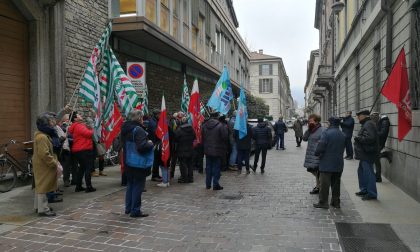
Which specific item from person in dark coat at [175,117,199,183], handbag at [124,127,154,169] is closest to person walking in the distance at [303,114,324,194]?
person in dark coat at [175,117,199,183]

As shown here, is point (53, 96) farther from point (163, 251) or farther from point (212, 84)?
point (212, 84)

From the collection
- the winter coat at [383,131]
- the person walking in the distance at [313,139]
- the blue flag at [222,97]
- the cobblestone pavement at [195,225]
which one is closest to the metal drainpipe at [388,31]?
the winter coat at [383,131]

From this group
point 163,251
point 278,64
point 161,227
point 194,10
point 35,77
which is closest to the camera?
point 163,251

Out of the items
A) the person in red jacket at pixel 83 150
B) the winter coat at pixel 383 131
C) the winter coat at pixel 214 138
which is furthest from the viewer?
the winter coat at pixel 383 131

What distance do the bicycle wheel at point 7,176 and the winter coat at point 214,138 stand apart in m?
4.07

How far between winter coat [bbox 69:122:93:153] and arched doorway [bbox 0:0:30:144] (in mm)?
→ 2026

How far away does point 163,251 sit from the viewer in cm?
500

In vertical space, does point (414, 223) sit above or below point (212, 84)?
below

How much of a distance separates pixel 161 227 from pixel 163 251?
1097 mm

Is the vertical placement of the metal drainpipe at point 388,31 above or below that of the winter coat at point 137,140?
above

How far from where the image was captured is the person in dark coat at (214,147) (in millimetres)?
9148

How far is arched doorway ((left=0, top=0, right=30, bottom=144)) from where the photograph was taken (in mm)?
9477

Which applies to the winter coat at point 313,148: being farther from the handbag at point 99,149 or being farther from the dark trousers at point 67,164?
the dark trousers at point 67,164

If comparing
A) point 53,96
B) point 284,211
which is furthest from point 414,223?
point 53,96
